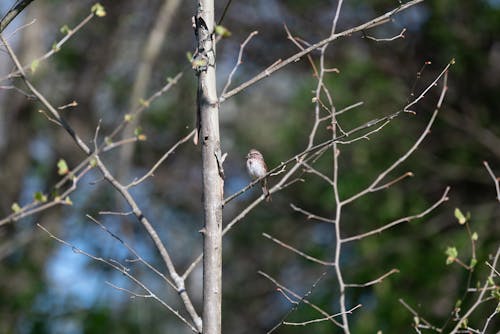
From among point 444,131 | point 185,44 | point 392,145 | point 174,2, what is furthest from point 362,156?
point 185,44

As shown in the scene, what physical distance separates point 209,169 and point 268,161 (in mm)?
A: 5692

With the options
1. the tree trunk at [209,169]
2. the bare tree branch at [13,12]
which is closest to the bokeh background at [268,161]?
the bare tree branch at [13,12]

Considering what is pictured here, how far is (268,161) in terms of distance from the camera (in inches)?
331

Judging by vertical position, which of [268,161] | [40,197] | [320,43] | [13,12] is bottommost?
[40,197]

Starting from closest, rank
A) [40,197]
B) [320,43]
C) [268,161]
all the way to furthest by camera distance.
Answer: [40,197], [320,43], [268,161]

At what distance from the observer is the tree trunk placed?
2.65 meters

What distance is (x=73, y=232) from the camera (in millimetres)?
9453

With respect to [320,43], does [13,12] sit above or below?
above

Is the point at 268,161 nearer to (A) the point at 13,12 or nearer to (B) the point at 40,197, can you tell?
(A) the point at 13,12

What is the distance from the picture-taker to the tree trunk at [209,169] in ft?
8.71

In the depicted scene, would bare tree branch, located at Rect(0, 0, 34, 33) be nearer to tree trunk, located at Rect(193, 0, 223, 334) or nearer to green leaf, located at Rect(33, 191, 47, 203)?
tree trunk, located at Rect(193, 0, 223, 334)

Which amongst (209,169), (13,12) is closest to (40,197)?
(209,169)

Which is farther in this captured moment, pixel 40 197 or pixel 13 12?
pixel 13 12

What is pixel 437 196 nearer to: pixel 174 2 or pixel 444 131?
pixel 444 131
